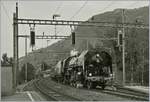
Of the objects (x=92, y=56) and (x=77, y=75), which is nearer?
(x=92, y=56)

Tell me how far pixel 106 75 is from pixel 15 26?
28.3 ft

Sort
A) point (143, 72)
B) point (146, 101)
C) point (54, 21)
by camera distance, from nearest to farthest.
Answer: point (146, 101) → point (54, 21) → point (143, 72)

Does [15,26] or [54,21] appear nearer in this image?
[15,26]

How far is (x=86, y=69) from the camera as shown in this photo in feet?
101

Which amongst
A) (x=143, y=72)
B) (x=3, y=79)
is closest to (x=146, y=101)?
(x=3, y=79)

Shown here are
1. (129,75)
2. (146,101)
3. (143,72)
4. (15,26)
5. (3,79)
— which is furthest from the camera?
(129,75)

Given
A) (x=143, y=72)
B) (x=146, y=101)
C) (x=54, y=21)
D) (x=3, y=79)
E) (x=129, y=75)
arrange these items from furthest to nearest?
(x=129, y=75) < (x=143, y=72) < (x=54, y=21) < (x=3, y=79) < (x=146, y=101)

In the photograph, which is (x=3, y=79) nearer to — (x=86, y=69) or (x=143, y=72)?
(x=86, y=69)

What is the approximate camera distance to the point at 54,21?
1300 inches

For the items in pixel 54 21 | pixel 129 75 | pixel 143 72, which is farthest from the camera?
pixel 129 75

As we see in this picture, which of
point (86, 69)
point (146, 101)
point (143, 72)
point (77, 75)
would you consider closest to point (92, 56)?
point (86, 69)

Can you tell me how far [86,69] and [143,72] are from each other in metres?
16.7

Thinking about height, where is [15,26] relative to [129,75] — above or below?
above

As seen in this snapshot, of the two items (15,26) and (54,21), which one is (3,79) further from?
(54,21)
